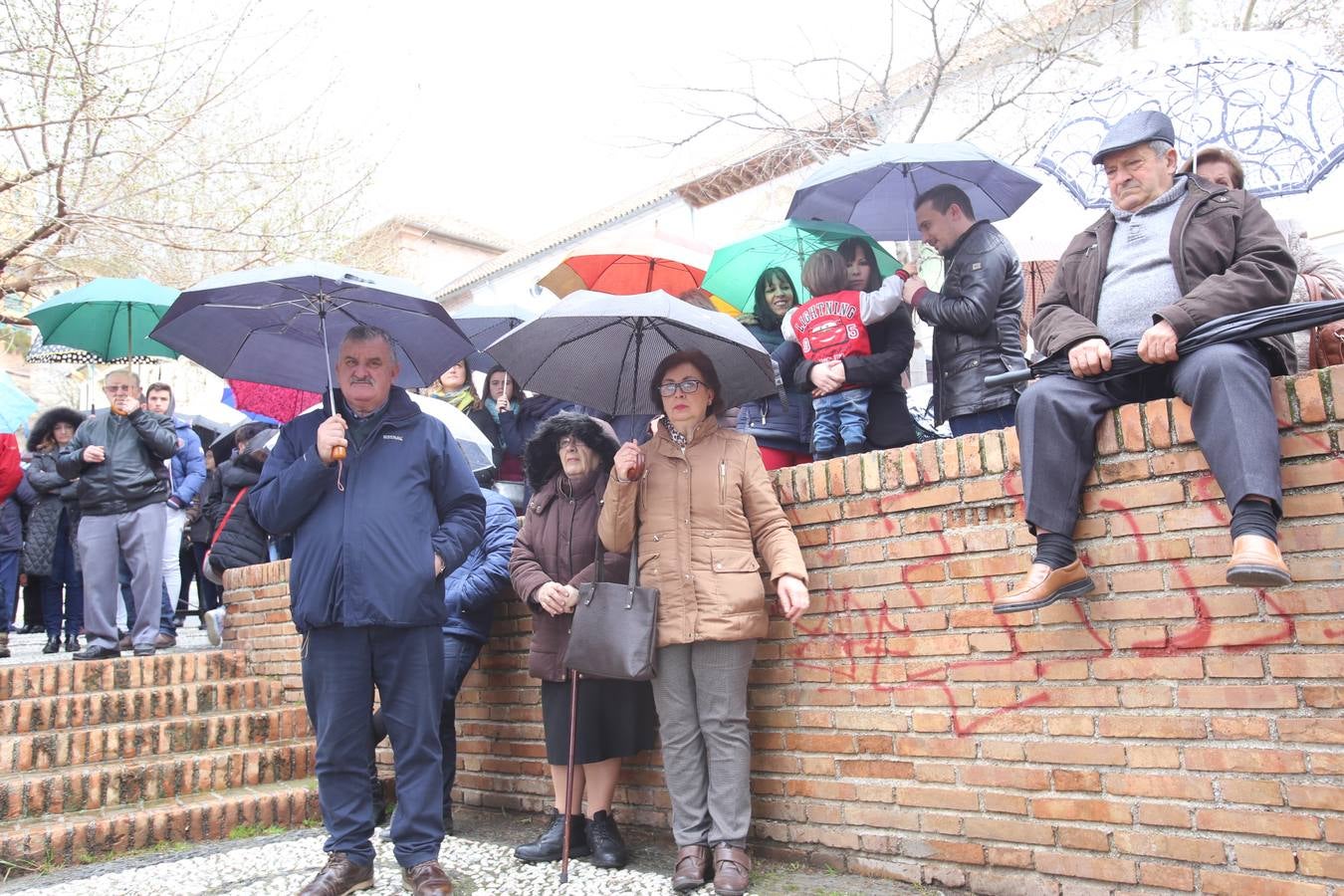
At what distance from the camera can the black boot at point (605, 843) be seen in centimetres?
409

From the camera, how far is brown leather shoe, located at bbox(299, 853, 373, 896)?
12.2 ft

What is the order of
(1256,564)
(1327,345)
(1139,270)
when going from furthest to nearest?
1. (1139,270)
2. (1327,345)
3. (1256,564)

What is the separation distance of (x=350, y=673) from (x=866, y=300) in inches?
114

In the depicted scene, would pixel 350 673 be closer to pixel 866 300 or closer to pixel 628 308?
pixel 628 308

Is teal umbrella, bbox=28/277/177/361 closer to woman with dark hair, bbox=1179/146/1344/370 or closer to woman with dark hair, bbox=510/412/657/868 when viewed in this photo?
woman with dark hair, bbox=510/412/657/868

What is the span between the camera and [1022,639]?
340 centimetres

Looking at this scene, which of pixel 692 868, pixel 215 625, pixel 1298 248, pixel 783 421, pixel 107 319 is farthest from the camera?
pixel 215 625

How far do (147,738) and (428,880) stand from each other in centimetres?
249

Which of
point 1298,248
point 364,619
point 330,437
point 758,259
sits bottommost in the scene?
point 364,619

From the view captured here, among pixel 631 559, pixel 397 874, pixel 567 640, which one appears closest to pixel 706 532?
pixel 631 559

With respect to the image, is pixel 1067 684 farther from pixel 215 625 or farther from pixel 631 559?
pixel 215 625

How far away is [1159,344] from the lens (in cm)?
306

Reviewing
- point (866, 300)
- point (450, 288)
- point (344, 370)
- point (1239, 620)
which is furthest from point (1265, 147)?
point (450, 288)

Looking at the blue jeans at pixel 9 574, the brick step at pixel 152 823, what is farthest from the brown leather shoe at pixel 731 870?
the blue jeans at pixel 9 574
